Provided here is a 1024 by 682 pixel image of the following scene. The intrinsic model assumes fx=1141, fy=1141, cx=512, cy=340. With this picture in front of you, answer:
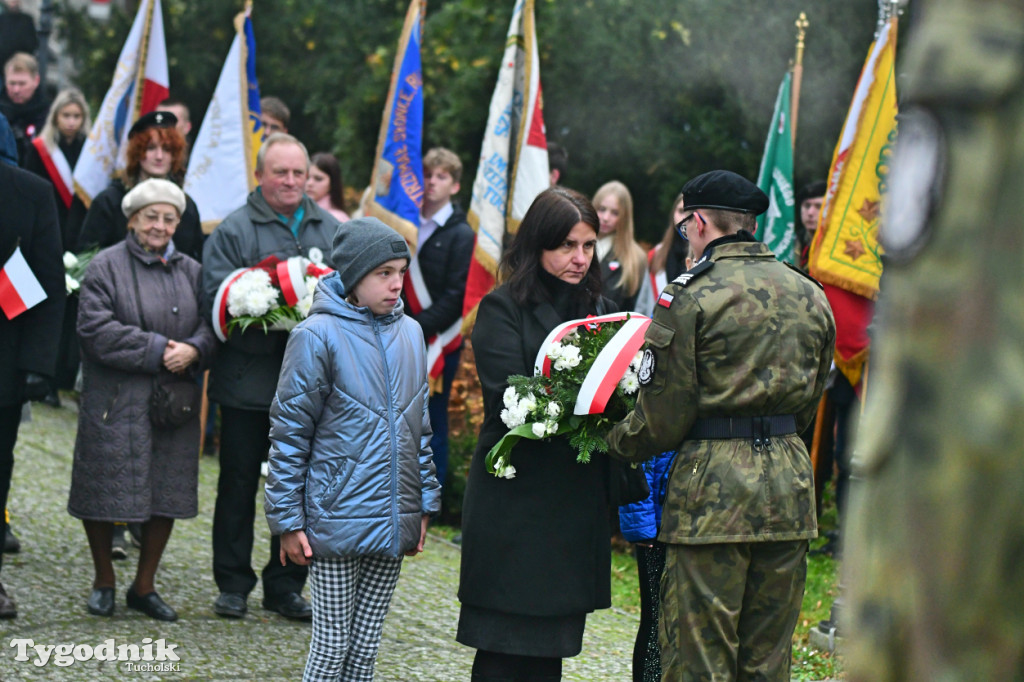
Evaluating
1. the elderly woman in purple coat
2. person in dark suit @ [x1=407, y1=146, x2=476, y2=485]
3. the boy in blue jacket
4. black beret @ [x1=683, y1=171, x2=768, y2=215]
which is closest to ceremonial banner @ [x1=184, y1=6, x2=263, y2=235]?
person in dark suit @ [x1=407, y1=146, x2=476, y2=485]

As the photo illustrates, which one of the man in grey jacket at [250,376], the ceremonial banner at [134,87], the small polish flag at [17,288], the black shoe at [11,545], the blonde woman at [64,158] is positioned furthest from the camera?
the ceremonial banner at [134,87]

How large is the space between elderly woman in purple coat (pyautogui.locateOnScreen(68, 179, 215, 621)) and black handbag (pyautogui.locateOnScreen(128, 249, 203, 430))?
0.01 m

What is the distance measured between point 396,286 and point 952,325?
372 centimetres

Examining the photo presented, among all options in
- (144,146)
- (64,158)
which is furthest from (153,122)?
(64,158)

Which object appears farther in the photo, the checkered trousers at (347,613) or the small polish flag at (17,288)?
the small polish flag at (17,288)

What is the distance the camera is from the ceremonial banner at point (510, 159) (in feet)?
24.0

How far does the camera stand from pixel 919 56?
808 mm

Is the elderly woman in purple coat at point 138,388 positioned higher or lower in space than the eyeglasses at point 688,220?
lower

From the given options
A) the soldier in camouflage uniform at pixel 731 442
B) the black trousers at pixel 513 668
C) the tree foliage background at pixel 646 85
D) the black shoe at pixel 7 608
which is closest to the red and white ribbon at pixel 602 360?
the soldier in camouflage uniform at pixel 731 442

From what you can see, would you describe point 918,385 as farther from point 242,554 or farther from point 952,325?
point 242,554

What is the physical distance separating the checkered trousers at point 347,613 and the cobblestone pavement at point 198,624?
0.90 meters

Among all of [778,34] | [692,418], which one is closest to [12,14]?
[778,34]

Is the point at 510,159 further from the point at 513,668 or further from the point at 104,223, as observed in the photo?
the point at 513,668

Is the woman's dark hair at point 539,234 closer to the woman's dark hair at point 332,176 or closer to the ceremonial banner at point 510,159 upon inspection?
the ceremonial banner at point 510,159
